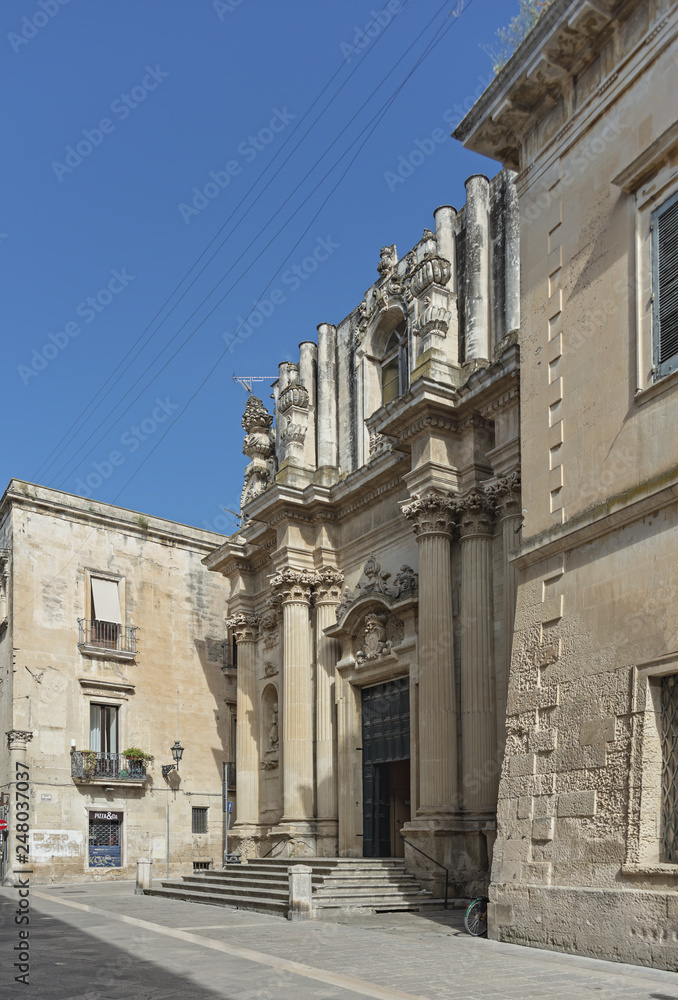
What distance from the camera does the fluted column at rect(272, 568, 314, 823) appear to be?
22000 mm

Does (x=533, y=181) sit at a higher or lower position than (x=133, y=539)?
higher

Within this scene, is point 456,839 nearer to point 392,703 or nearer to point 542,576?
point 392,703

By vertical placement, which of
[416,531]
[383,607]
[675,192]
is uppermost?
[675,192]

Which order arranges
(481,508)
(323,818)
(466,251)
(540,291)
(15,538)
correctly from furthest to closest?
(15,538), (323,818), (466,251), (481,508), (540,291)

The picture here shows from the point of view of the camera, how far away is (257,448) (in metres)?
26.5

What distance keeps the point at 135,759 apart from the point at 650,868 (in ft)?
71.8

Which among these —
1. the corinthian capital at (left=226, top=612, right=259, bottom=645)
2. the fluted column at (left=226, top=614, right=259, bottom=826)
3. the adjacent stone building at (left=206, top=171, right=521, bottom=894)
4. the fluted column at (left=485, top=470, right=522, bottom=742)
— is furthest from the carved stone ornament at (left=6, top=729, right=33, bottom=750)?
the fluted column at (left=485, top=470, right=522, bottom=742)

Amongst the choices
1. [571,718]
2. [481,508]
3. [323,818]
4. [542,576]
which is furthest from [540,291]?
[323,818]

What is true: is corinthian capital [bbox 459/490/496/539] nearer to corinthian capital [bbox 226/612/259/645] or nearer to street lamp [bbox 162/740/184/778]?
corinthian capital [bbox 226/612/259/645]

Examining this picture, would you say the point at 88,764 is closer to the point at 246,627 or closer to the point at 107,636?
the point at 107,636

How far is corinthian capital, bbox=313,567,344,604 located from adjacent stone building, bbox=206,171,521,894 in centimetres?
5

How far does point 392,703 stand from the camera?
67.8ft

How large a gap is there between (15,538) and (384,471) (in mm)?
13022

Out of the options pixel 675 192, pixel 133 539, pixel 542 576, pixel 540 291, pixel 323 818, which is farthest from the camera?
pixel 133 539
